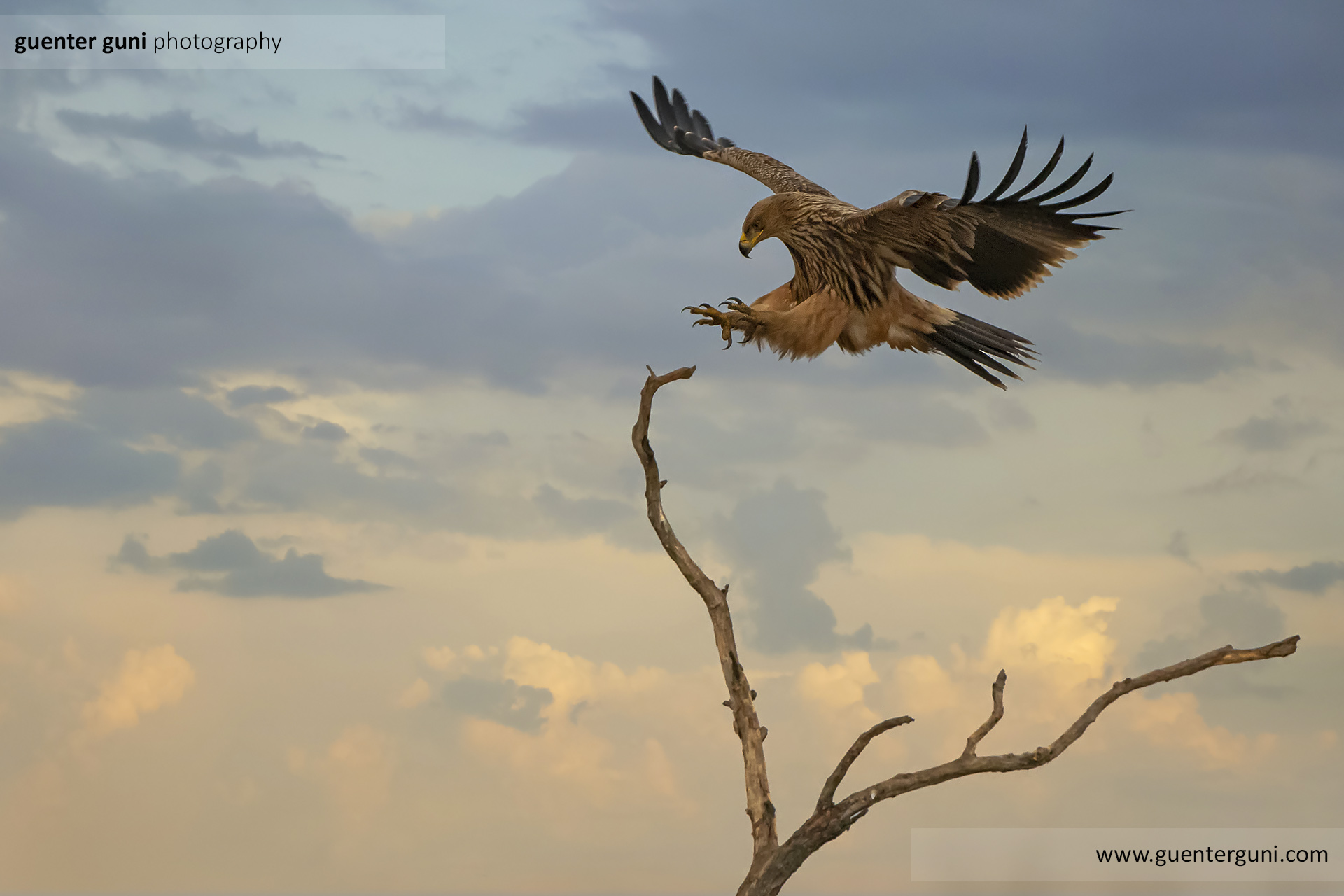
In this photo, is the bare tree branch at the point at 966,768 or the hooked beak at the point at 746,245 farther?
the hooked beak at the point at 746,245

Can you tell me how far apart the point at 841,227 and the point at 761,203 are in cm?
92

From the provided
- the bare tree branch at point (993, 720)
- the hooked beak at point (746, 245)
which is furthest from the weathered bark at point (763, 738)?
the hooked beak at point (746, 245)

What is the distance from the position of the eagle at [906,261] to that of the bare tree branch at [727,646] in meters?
0.82

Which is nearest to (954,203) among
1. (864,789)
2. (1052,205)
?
(1052,205)

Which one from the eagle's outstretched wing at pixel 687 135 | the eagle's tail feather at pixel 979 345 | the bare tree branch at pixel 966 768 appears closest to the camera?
the bare tree branch at pixel 966 768

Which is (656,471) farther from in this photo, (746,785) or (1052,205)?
(1052,205)

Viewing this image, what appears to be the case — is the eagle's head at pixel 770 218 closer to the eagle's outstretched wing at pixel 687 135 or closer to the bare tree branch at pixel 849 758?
the eagle's outstretched wing at pixel 687 135

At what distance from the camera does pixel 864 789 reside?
6812 millimetres

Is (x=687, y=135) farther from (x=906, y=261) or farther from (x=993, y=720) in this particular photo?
→ (x=993, y=720)

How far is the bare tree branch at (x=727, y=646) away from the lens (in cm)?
716

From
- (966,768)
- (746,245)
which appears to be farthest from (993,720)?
(746,245)

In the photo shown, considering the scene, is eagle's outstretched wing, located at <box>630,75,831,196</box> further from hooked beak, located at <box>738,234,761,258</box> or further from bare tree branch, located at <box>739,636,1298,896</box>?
bare tree branch, located at <box>739,636,1298,896</box>

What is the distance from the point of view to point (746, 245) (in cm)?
822

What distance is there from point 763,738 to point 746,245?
3.45m
